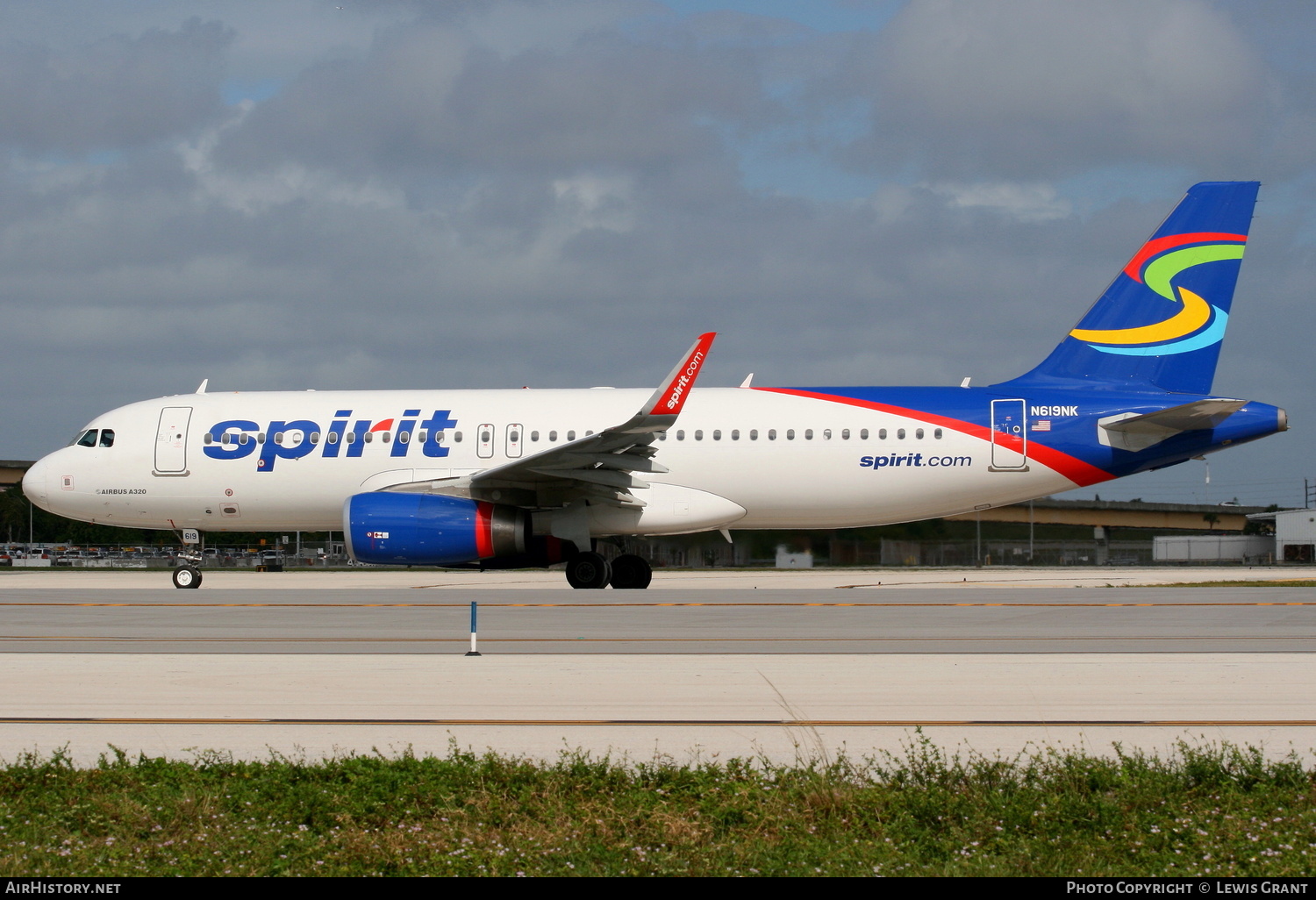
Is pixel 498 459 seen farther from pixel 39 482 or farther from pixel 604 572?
pixel 39 482

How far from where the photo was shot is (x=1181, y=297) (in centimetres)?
2339

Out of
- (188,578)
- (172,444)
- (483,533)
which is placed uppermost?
(172,444)

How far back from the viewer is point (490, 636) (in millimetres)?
13406

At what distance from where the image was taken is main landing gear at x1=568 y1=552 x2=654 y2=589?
22359 millimetres

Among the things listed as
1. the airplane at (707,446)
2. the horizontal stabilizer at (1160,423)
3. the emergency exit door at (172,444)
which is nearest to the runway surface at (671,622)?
the airplane at (707,446)

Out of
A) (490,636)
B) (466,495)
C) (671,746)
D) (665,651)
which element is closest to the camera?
(671,746)

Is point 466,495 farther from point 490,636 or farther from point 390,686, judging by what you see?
point 390,686

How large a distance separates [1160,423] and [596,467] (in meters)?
10.0

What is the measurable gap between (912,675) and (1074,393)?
14392mm

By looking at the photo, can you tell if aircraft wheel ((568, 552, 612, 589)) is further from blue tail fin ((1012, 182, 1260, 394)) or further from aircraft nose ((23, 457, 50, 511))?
aircraft nose ((23, 457, 50, 511))

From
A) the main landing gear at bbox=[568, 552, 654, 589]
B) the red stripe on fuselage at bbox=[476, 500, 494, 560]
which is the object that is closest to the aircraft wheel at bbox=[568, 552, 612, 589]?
the main landing gear at bbox=[568, 552, 654, 589]

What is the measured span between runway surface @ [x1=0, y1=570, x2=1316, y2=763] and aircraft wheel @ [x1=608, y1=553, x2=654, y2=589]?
499cm

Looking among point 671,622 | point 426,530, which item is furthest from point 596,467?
point 671,622

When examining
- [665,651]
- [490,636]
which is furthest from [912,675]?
[490,636]
